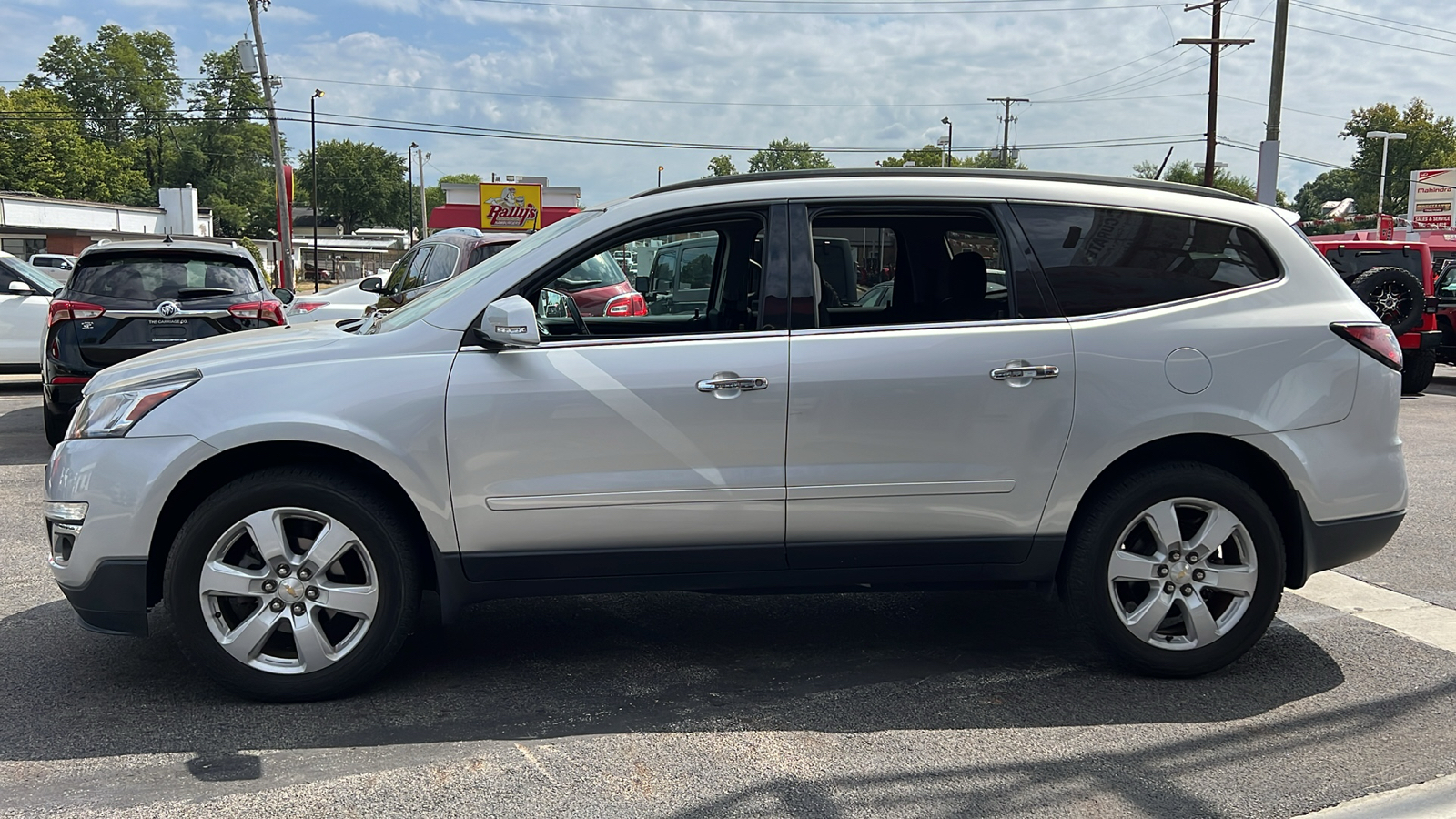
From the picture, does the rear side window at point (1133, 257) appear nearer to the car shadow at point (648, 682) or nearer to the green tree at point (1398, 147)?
the car shadow at point (648, 682)

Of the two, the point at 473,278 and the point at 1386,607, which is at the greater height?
the point at 473,278

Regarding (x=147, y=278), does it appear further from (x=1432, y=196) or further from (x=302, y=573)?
(x=1432, y=196)

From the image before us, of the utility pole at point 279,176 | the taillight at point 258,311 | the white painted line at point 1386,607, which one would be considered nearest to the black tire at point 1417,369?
the white painted line at point 1386,607

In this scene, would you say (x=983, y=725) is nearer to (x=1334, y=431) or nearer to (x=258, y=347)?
(x=1334, y=431)

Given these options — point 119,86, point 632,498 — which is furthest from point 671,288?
point 119,86

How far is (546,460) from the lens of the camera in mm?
3711

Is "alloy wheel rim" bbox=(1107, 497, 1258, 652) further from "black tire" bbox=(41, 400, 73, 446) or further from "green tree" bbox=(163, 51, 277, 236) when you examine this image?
"green tree" bbox=(163, 51, 277, 236)

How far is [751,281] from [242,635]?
2.17 meters

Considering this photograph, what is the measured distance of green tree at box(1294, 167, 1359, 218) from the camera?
136000 millimetres

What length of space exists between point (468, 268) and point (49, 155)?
9022cm

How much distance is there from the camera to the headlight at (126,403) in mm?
3654

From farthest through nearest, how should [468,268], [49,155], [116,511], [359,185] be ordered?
[359,185]
[49,155]
[468,268]
[116,511]

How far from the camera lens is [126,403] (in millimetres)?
3688

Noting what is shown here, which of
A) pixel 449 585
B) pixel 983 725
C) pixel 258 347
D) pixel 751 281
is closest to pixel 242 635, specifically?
pixel 449 585
